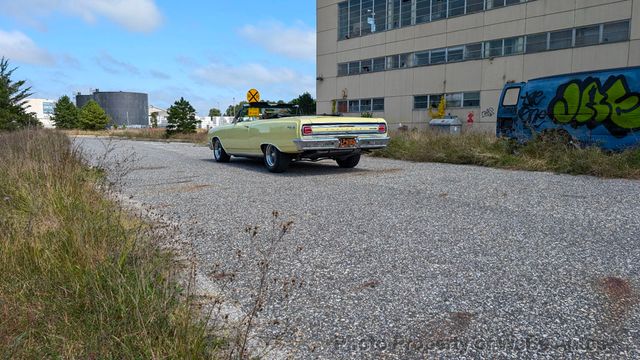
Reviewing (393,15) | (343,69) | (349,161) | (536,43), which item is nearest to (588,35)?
(536,43)

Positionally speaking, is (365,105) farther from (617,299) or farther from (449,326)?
(449,326)

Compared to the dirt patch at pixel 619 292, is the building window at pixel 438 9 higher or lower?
higher

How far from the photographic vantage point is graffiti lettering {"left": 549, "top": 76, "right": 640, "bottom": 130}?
10.8 metres

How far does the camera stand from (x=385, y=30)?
38.2 metres

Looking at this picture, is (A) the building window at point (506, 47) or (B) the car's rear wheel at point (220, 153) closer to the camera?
(B) the car's rear wheel at point (220, 153)

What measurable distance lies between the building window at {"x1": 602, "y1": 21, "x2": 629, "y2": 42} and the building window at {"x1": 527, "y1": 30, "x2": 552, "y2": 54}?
10.7 feet

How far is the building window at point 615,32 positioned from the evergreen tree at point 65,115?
248 ft

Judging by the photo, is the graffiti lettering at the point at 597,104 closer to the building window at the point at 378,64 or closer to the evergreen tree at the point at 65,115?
the building window at the point at 378,64

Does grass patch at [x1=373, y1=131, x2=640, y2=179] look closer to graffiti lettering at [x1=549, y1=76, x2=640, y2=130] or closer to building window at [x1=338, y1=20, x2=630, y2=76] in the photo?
graffiti lettering at [x1=549, y1=76, x2=640, y2=130]

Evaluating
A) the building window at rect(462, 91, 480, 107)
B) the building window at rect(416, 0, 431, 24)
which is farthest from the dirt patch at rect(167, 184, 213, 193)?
the building window at rect(416, 0, 431, 24)

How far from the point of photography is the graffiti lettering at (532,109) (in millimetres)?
12930

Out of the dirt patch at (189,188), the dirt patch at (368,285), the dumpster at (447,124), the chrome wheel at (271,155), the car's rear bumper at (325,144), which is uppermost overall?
the dumpster at (447,124)

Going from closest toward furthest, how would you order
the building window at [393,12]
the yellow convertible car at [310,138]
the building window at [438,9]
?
the yellow convertible car at [310,138], the building window at [393,12], the building window at [438,9]

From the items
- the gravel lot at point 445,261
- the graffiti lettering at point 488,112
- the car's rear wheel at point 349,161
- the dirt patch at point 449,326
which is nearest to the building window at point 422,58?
the graffiti lettering at point 488,112
